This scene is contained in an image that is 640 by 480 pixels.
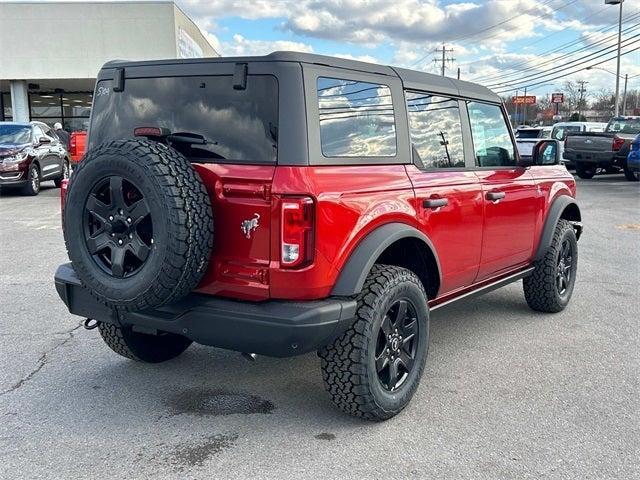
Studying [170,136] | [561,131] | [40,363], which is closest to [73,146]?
[40,363]

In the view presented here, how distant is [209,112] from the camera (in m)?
3.37

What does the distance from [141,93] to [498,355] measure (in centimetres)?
306

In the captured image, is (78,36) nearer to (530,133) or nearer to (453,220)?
(530,133)

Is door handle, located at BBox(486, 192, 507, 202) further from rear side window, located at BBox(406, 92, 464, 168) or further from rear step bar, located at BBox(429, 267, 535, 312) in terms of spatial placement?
rear step bar, located at BBox(429, 267, 535, 312)

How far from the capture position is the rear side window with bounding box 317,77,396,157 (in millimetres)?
3318

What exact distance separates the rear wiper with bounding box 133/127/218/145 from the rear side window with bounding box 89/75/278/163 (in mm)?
24

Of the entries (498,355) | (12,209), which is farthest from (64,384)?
(12,209)

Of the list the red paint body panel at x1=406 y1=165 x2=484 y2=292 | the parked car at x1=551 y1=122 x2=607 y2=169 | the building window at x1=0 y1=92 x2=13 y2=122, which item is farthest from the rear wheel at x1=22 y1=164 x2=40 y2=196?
the building window at x1=0 y1=92 x2=13 y2=122

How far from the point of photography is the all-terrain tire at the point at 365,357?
10.9ft

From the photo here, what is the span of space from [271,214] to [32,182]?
530 inches

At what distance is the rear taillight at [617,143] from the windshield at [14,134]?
1554 cm

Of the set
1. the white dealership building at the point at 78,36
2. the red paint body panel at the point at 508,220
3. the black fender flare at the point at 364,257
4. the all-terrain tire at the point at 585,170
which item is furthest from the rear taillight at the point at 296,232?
Answer: the white dealership building at the point at 78,36

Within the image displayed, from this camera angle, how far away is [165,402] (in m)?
3.83

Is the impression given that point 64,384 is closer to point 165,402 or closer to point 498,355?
point 165,402
